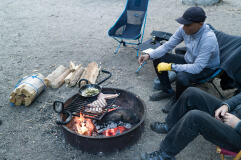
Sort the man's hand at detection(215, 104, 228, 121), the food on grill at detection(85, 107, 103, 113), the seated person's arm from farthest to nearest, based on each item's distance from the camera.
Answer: the food on grill at detection(85, 107, 103, 113)
the man's hand at detection(215, 104, 228, 121)
the seated person's arm

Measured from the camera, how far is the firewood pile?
3.90 m

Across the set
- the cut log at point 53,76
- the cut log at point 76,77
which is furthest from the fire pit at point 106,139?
the cut log at point 53,76

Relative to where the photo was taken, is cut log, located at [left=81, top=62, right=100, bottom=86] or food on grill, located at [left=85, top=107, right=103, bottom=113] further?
cut log, located at [left=81, top=62, right=100, bottom=86]

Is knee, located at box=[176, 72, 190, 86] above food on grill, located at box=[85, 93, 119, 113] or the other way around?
above

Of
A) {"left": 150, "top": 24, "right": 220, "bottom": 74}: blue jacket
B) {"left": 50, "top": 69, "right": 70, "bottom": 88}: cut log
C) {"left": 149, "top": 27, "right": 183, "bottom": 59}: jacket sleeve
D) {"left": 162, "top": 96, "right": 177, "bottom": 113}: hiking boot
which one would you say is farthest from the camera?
{"left": 50, "top": 69, "right": 70, "bottom": 88}: cut log

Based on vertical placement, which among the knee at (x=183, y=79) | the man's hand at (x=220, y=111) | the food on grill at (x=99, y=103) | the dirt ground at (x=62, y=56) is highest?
the man's hand at (x=220, y=111)

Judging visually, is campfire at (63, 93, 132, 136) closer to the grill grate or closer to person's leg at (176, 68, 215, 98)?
the grill grate

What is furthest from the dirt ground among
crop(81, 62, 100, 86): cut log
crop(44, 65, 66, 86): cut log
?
crop(81, 62, 100, 86): cut log

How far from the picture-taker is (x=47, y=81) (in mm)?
4512

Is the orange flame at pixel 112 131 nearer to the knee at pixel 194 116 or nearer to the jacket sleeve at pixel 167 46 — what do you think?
the knee at pixel 194 116

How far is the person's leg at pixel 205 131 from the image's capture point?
7.11 ft

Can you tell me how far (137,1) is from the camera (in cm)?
628

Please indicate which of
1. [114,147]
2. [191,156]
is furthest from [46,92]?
[191,156]

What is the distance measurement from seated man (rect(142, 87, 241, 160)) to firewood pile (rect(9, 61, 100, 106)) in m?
2.36
